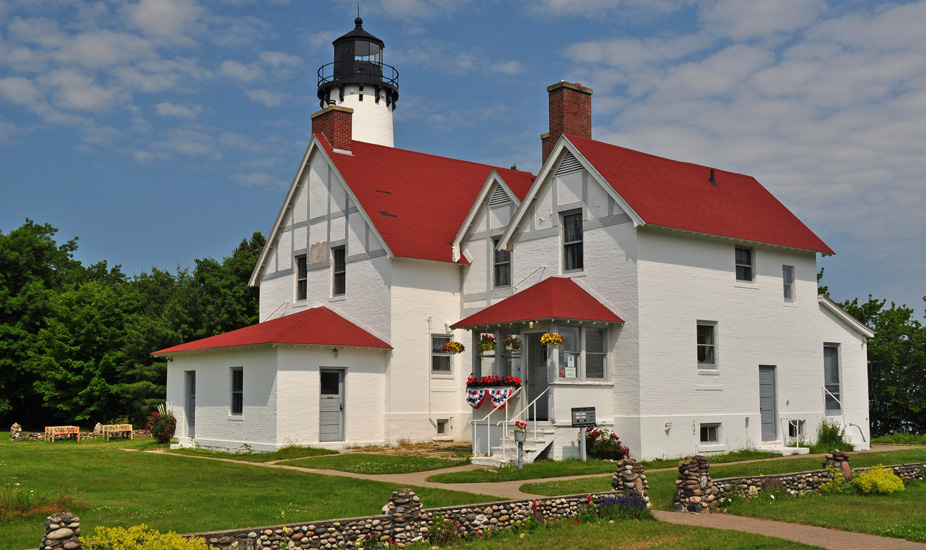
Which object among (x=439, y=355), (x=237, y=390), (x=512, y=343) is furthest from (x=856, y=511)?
(x=237, y=390)

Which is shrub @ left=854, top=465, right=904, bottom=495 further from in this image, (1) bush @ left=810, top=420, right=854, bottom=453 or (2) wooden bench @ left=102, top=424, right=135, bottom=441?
(2) wooden bench @ left=102, top=424, right=135, bottom=441

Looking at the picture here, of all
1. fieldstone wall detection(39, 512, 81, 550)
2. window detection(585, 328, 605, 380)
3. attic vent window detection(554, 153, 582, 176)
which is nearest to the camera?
fieldstone wall detection(39, 512, 81, 550)

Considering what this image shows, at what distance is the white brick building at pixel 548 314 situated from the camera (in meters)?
23.1

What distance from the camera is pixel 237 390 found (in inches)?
1074

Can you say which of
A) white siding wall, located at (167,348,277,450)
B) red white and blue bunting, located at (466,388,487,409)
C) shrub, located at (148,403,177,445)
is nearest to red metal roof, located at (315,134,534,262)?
white siding wall, located at (167,348,277,450)

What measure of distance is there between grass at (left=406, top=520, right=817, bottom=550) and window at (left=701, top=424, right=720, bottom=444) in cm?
1108

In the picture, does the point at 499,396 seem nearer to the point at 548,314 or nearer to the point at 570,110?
the point at 548,314

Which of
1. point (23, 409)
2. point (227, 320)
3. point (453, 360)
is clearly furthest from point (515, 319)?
point (23, 409)

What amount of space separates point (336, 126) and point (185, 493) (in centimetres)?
1814

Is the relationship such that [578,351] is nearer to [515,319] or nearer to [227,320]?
[515,319]

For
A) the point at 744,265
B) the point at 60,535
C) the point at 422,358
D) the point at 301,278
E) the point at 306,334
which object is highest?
the point at 301,278

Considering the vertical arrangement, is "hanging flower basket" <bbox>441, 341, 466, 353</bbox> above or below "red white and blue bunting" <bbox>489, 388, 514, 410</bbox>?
above

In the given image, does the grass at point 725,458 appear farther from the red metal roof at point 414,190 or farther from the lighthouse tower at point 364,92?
the lighthouse tower at point 364,92

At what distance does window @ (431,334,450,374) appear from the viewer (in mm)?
28781
